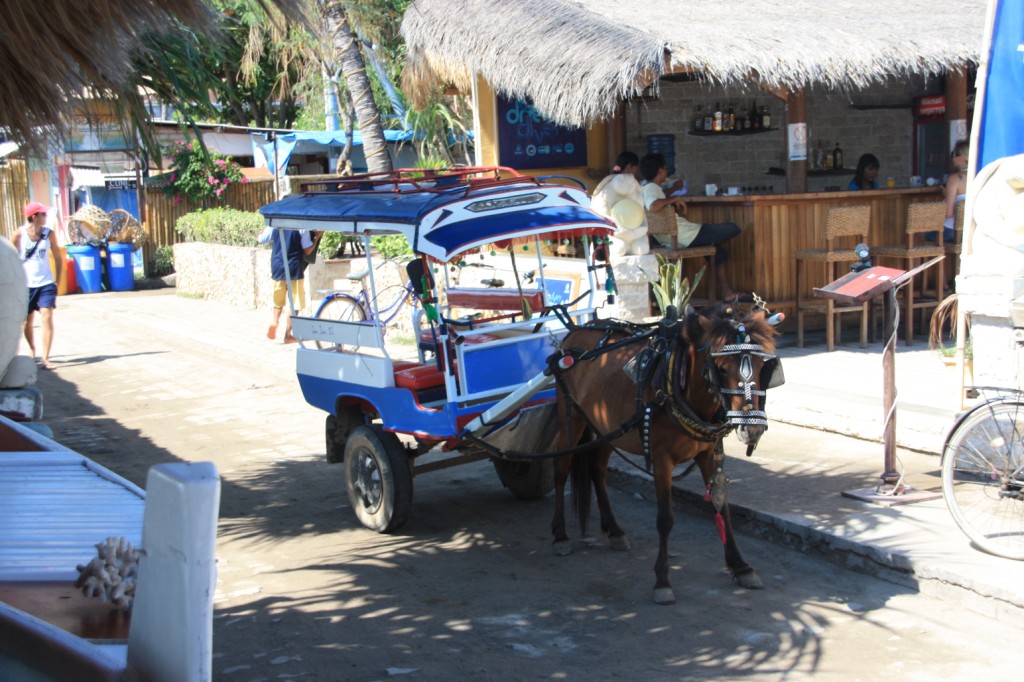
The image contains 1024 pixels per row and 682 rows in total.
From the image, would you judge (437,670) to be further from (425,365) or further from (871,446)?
(871,446)

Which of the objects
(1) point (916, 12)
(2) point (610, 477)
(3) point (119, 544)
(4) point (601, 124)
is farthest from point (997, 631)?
(4) point (601, 124)

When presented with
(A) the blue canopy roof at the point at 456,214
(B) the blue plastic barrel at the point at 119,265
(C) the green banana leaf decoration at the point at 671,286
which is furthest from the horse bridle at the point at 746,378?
(B) the blue plastic barrel at the point at 119,265

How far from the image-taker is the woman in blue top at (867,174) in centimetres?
1352

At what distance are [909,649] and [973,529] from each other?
3.65ft

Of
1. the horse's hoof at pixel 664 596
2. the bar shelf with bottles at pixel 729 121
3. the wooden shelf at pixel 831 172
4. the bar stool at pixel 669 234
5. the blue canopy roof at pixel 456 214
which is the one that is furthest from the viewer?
the wooden shelf at pixel 831 172

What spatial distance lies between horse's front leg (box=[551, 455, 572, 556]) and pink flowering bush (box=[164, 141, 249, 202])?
19.3 meters

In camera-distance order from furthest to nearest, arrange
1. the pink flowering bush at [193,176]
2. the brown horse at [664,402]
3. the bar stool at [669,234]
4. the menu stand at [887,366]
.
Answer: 1. the pink flowering bush at [193,176]
2. the bar stool at [669,234]
3. the menu stand at [887,366]
4. the brown horse at [664,402]

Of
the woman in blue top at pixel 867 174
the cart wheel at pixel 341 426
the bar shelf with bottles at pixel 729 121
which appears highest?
the bar shelf with bottles at pixel 729 121

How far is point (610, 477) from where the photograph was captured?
27.5 ft

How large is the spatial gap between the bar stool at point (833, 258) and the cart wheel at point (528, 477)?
4759mm

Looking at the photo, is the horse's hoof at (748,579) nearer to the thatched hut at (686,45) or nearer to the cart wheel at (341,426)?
the cart wheel at (341,426)

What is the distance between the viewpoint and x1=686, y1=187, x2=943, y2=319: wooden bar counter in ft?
39.0

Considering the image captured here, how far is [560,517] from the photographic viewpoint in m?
6.62

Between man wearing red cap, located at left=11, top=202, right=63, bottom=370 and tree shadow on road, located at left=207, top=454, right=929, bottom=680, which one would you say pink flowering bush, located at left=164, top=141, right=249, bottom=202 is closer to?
man wearing red cap, located at left=11, top=202, right=63, bottom=370
